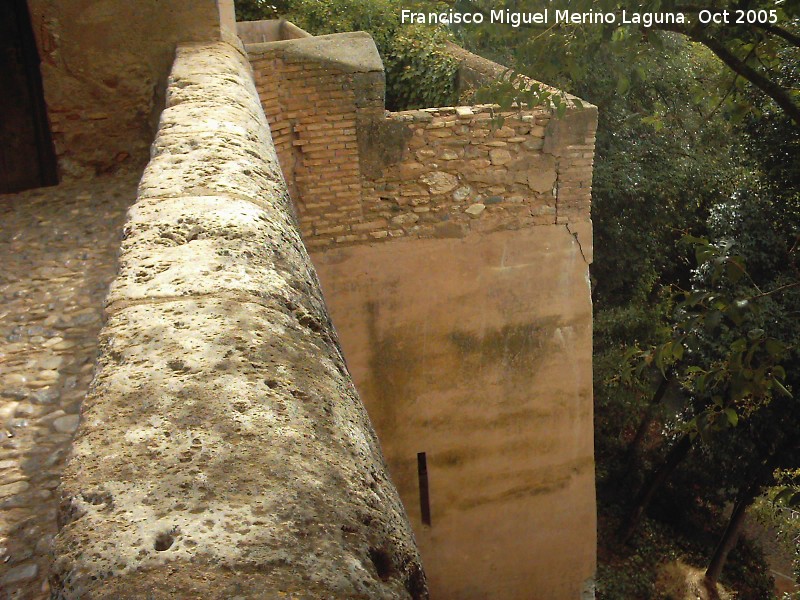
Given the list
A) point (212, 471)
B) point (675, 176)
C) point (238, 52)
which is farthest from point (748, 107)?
point (675, 176)

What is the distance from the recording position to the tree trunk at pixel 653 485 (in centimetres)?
1066

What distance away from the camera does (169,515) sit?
3.84 ft

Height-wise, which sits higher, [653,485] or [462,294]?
[462,294]

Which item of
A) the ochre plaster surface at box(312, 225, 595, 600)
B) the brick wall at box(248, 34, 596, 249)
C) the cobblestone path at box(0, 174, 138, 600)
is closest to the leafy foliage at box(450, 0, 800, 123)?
the brick wall at box(248, 34, 596, 249)

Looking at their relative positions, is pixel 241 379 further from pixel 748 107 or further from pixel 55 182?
pixel 748 107

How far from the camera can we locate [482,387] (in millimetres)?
5742

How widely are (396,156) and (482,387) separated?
1704mm

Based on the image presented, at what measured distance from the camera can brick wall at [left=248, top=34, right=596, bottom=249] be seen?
16.7ft

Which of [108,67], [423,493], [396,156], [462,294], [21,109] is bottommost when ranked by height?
[423,493]

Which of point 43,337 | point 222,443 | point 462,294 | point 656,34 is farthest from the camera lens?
point 462,294

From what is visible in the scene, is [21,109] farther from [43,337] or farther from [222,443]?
[222,443]

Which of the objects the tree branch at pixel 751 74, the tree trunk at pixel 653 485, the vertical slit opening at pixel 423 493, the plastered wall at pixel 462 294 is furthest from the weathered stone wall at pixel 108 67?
the tree trunk at pixel 653 485

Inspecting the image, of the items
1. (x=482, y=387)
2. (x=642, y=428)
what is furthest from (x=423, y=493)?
(x=642, y=428)

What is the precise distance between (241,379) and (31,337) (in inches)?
54.2
